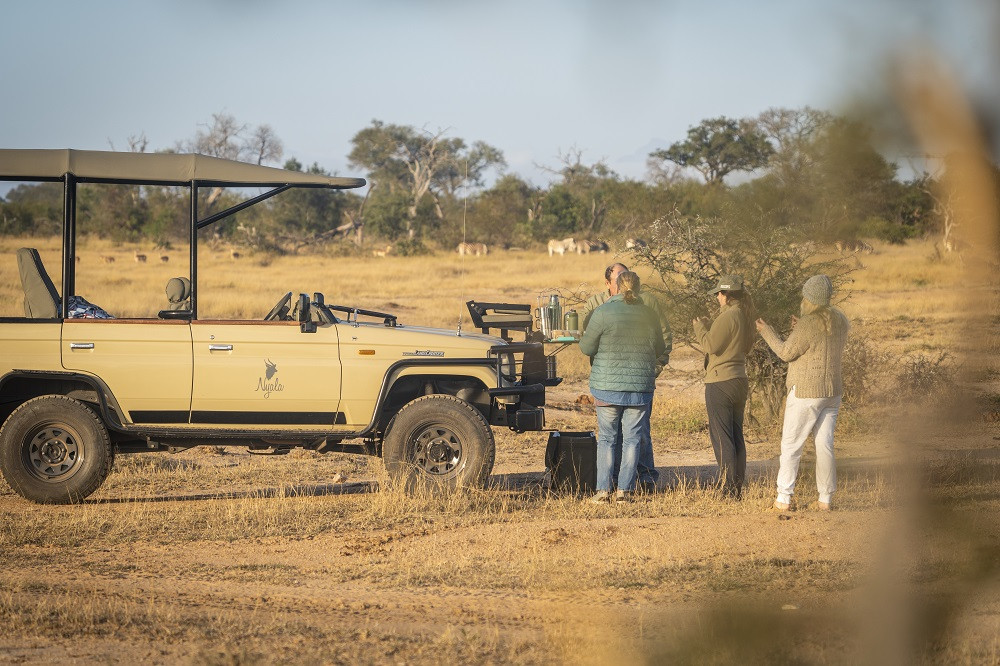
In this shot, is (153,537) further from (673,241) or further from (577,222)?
(577,222)

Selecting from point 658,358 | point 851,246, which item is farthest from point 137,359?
point 851,246

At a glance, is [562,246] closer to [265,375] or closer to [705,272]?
[705,272]

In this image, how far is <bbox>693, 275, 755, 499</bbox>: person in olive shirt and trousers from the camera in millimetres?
8156

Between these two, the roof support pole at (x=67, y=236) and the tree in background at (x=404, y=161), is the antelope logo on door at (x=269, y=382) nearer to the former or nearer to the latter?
the roof support pole at (x=67, y=236)

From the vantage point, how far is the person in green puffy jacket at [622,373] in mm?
8086

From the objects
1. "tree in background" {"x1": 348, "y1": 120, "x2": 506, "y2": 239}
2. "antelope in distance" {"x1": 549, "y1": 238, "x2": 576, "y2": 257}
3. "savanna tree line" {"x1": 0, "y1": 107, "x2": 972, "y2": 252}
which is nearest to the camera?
"savanna tree line" {"x1": 0, "y1": 107, "x2": 972, "y2": 252}

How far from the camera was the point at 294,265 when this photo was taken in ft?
129

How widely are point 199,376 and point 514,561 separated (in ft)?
9.39

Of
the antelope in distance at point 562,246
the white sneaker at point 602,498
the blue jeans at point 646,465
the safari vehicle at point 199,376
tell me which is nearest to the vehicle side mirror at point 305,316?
the safari vehicle at point 199,376

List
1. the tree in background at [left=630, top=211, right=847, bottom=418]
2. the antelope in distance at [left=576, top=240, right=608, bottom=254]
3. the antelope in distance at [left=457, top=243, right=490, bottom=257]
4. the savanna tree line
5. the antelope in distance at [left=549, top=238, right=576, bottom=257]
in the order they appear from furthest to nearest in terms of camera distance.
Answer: the antelope in distance at [left=549, top=238, right=576, bottom=257], the antelope in distance at [left=576, top=240, right=608, bottom=254], the antelope in distance at [left=457, top=243, right=490, bottom=257], the tree in background at [left=630, top=211, right=847, bottom=418], the savanna tree line

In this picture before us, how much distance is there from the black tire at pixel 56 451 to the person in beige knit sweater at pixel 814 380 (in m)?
4.72

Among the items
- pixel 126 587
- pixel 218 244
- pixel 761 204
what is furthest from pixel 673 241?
pixel 218 244

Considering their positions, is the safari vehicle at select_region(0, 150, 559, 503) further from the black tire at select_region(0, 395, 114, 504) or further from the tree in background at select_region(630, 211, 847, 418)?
the tree in background at select_region(630, 211, 847, 418)

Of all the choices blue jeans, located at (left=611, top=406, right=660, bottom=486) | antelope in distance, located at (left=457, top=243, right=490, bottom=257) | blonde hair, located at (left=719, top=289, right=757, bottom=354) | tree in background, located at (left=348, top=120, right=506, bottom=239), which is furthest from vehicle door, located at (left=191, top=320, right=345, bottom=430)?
tree in background, located at (left=348, top=120, right=506, bottom=239)
